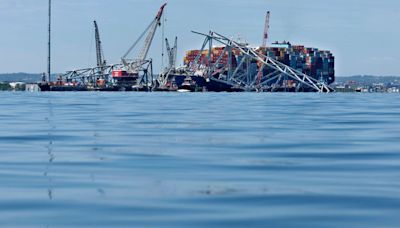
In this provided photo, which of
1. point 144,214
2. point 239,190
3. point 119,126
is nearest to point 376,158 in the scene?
point 239,190

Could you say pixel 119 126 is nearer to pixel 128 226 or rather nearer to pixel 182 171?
pixel 182 171

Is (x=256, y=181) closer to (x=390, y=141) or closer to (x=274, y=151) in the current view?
(x=274, y=151)

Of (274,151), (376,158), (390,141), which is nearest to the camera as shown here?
(376,158)

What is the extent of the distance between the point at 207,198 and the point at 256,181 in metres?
2.07

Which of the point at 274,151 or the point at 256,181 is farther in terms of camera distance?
the point at 274,151

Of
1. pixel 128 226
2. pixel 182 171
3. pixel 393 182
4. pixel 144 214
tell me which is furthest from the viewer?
pixel 182 171

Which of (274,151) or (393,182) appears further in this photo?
(274,151)

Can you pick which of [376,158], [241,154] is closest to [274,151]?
[241,154]

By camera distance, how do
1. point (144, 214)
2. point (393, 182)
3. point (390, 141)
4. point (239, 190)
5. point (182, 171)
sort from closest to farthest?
point (144, 214) < point (239, 190) < point (393, 182) < point (182, 171) < point (390, 141)

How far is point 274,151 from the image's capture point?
19.4 m

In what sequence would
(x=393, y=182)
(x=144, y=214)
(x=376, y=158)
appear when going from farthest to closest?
(x=376, y=158) < (x=393, y=182) < (x=144, y=214)

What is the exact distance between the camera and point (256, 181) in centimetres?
1361

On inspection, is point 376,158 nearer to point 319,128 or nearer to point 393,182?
point 393,182

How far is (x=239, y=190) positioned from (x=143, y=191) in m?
1.40
